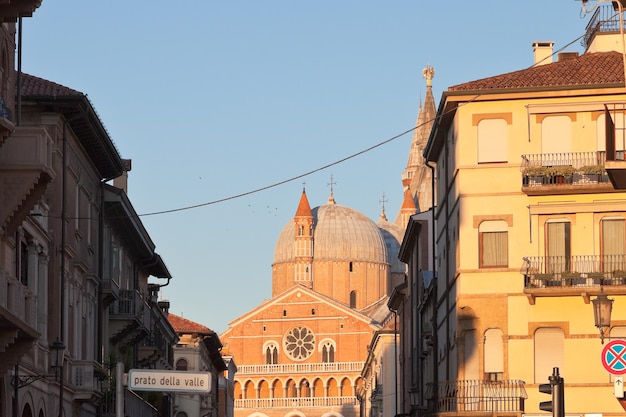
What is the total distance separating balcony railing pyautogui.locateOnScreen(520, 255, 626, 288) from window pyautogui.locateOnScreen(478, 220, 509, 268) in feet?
2.76

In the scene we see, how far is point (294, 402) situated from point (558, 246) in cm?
12045

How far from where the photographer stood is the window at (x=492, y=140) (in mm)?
39219

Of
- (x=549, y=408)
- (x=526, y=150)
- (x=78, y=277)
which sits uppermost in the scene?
(x=526, y=150)

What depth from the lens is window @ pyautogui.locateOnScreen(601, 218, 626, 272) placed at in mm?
37750

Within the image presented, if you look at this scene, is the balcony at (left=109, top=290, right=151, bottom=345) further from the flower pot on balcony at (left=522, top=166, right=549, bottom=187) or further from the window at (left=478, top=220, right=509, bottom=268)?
the flower pot on balcony at (left=522, top=166, right=549, bottom=187)

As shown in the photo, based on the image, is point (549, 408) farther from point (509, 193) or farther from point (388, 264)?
point (388, 264)

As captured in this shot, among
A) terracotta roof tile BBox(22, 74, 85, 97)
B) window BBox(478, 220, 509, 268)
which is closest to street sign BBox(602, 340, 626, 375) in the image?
terracotta roof tile BBox(22, 74, 85, 97)

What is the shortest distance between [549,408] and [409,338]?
149ft

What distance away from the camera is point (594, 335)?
37875mm

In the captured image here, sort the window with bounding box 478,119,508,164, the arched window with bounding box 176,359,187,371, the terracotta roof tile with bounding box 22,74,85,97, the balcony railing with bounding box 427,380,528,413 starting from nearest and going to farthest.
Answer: the terracotta roof tile with bounding box 22,74,85,97
the balcony railing with bounding box 427,380,528,413
the window with bounding box 478,119,508,164
the arched window with bounding box 176,359,187,371

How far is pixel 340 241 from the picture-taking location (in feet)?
584

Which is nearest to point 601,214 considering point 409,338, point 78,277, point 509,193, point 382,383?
point 509,193

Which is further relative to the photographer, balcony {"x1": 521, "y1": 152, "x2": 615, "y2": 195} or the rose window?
the rose window

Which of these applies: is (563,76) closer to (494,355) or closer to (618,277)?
(618,277)
